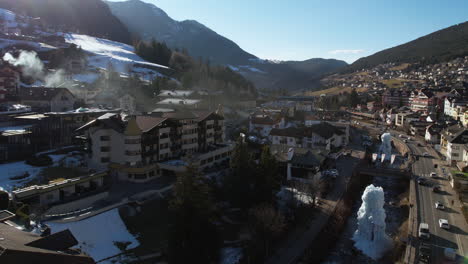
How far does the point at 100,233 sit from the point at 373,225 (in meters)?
17.5

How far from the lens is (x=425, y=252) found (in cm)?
2116

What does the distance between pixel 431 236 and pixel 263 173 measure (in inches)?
467

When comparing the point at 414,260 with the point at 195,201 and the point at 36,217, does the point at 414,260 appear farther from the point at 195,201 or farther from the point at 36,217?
the point at 36,217

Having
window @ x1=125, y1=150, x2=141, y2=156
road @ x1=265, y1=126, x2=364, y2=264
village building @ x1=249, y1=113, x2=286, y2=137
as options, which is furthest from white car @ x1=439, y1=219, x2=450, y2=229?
village building @ x1=249, y1=113, x2=286, y2=137

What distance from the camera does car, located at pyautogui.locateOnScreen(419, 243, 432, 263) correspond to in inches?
809

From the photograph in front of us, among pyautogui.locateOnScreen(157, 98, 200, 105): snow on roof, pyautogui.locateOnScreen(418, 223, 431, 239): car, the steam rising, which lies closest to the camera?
pyautogui.locateOnScreen(418, 223, 431, 239): car

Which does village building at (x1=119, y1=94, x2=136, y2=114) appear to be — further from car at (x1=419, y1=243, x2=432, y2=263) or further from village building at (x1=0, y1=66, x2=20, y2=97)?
car at (x1=419, y1=243, x2=432, y2=263)

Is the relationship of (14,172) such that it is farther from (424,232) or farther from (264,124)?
(264,124)

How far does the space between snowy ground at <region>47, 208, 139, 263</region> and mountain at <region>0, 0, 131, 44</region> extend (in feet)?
341

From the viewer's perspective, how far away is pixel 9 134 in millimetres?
29062

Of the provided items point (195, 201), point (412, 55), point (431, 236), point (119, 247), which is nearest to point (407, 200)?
point (431, 236)

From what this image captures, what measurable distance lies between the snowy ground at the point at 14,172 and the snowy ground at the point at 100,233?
6297 millimetres

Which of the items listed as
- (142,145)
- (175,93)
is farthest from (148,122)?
(175,93)

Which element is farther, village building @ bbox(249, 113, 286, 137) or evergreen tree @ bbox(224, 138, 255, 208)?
village building @ bbox(249, 113, 286, 137)
